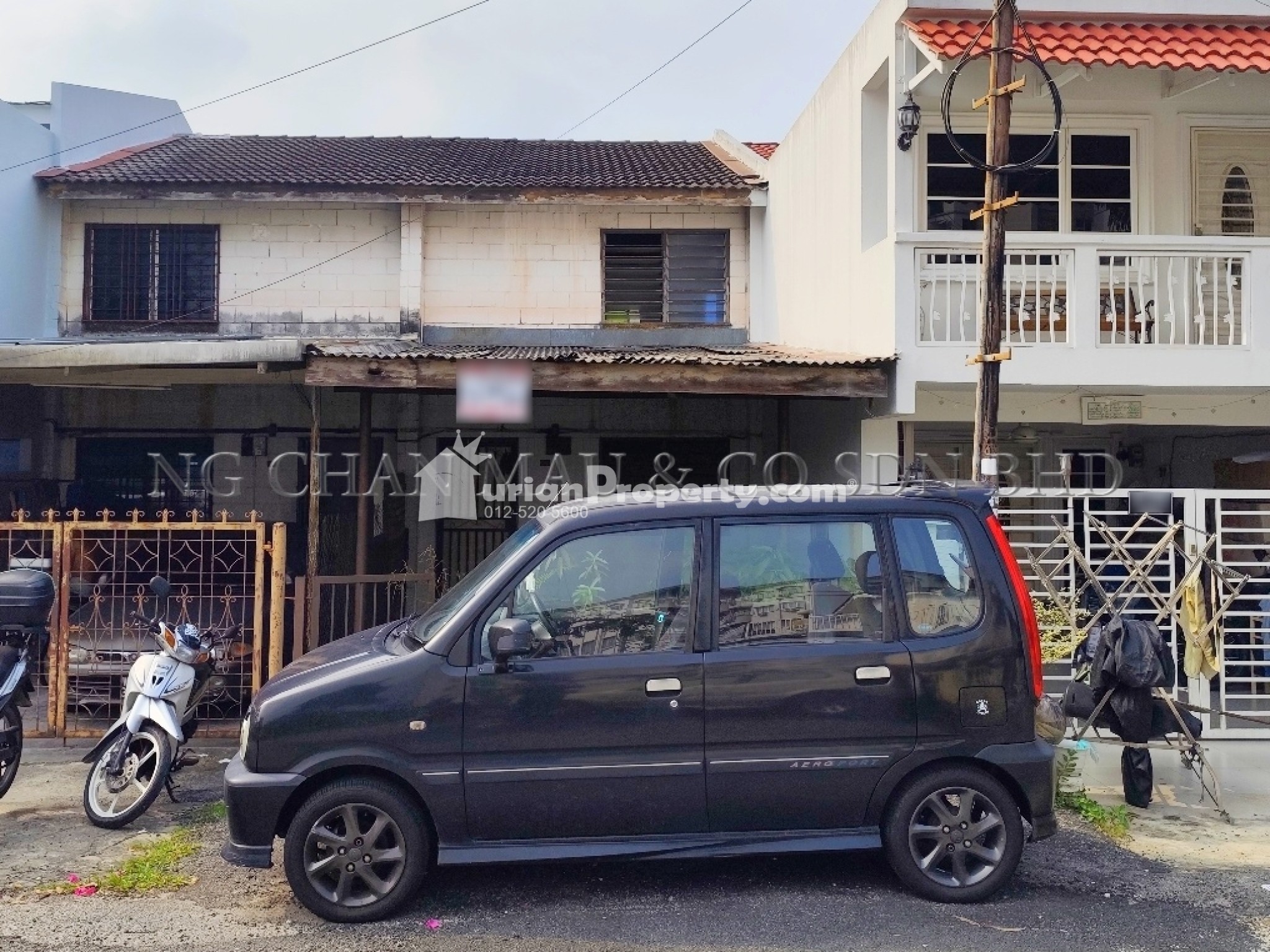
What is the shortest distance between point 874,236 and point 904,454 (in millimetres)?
1890

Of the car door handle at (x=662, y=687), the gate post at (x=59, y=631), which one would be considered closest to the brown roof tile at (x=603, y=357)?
the gate post at (x=59, y=631)

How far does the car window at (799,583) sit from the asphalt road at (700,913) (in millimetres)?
1191

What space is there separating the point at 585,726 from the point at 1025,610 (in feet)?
6.72

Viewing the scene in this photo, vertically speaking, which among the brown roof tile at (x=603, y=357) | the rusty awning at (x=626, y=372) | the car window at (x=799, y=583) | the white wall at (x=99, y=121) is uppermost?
the white wall at (x=99, y=121)

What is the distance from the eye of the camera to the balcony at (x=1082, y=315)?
26.7ft

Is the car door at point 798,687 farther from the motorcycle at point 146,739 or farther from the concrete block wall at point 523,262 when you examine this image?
the concrete block wall at point 523,262

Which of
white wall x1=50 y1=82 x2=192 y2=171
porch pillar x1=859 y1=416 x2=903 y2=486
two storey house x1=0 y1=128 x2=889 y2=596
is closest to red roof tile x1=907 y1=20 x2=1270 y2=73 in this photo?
porch pillar x1=859 y1=416 x2=903 y2=486

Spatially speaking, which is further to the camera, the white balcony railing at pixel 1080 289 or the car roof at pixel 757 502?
the white balcony railing at pixel 1080 289

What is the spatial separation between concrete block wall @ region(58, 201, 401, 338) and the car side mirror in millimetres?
8576

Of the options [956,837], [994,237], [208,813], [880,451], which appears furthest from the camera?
[880,451]

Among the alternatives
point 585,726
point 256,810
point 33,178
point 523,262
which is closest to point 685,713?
point 585,726

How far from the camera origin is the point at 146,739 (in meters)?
5.88

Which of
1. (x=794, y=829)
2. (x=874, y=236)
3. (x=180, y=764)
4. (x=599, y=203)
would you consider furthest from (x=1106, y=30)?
(x=180, y=764)

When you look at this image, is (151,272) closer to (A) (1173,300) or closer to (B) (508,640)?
(B) (508,640)
